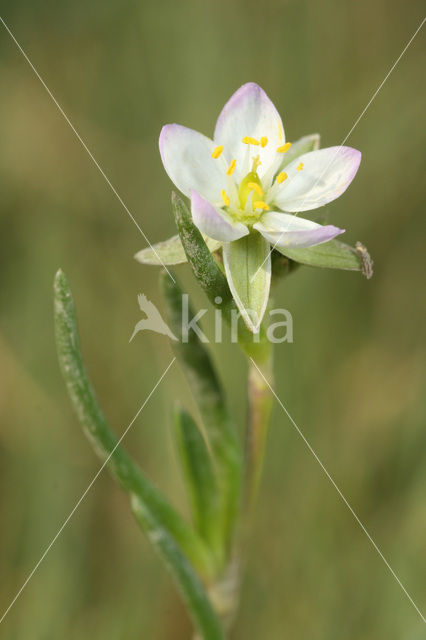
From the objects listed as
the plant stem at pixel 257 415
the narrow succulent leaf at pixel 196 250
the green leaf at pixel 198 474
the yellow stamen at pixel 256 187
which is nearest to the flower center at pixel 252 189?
the yellow stamen at pixel 256 187

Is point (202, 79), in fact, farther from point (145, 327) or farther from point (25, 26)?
point (145, 327)

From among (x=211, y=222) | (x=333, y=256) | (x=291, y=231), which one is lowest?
(x=333, y=256)

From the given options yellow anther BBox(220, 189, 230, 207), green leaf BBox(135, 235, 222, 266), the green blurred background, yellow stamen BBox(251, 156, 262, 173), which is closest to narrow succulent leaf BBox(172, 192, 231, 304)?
green leaf BBox(135, 235, 222, 266)

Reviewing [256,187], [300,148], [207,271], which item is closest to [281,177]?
[256,187]

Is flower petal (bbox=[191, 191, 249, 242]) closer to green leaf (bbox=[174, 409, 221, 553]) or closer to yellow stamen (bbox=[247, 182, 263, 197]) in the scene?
yellow stamen (bbox=[247, 182, 263, 197])

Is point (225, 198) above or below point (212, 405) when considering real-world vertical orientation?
above

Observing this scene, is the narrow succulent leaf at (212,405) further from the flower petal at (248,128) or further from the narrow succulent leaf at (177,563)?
the flower petal at (248,128)

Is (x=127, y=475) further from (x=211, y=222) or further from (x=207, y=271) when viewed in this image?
(x=211, y=222)

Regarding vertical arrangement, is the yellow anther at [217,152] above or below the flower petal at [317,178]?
above

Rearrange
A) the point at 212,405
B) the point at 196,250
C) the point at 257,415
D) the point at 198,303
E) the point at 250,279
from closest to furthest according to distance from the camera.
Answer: the point at 196,250 → the point at 250,279 → the point at 257,415 → the point at 212,405 → the point at 198,303
